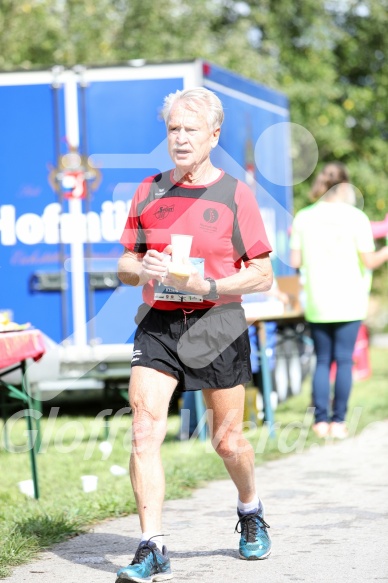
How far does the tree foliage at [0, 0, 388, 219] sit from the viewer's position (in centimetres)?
1862

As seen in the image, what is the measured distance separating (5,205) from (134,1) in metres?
10.1

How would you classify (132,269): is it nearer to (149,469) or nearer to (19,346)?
(149,469)

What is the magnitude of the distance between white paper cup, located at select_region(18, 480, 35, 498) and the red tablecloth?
89 cm

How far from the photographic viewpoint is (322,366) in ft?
31.5

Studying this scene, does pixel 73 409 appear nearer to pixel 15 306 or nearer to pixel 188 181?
pixel 15 306

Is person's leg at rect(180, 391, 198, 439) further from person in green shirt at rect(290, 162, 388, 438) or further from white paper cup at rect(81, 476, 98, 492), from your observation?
white paper cup at rect(81, 476, 98, 492)

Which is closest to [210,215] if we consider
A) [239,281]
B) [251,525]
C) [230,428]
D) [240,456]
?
[239,281]

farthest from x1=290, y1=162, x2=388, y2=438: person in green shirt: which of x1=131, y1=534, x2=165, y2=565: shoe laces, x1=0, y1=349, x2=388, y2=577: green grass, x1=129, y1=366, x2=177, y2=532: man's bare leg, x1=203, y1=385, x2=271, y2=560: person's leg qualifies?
x1=131, y1=534, x2=165, y2=565: shoe laces

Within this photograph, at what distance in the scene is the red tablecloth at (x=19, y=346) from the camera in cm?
644

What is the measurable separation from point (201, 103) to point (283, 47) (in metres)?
18.1

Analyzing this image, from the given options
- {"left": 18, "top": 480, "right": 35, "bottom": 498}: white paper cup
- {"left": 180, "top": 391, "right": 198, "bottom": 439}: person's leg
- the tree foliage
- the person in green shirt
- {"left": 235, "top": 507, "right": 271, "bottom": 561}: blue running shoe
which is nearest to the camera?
{"left": 235, "top": 507, "right": 271, "bottom": 561}: blue running shoe

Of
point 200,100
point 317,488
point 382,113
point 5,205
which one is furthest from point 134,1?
point 200,100

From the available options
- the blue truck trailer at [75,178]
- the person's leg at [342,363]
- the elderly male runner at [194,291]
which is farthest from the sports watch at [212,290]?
the blue truck trailer at [75,178]

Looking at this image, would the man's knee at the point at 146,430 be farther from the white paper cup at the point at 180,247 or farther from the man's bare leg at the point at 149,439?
the white paper cup at the point at 180,247
